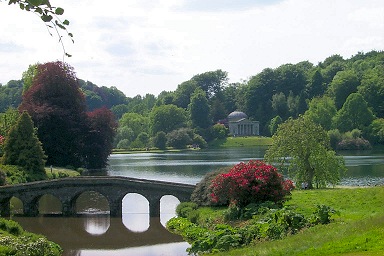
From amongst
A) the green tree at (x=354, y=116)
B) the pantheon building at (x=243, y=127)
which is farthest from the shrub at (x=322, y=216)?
the pantheon building at (x=243, y=127)

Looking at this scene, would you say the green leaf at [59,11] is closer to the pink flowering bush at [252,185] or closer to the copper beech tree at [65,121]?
the pink flowering bush at [252,185]

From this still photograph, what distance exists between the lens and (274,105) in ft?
510

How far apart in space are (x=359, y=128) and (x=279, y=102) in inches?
1473

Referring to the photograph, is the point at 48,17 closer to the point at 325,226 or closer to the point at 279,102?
the point at 325,226

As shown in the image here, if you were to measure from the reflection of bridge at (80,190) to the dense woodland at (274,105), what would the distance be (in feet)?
249

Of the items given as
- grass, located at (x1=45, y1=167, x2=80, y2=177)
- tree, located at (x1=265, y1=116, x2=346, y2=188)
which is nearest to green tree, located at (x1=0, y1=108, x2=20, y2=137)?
grass, located at (x1=45, y1=167, x2=80, y2=177)

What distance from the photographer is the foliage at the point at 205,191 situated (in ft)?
117

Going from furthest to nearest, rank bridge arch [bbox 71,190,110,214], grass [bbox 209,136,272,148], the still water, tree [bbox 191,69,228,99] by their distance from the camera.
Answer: tree [bbox 191,69,228,99], grass [bbox 209,136,272,148], bridge arch [bbox 71,190,110,214], the still water

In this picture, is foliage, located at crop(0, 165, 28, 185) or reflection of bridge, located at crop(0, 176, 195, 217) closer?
reflection of bridge, located at crop(0, 176, 195, 217)

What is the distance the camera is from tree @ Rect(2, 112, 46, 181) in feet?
187

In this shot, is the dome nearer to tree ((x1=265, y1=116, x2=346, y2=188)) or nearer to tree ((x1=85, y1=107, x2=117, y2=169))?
tree ((x1=85, y1=107, x2=117, y2=169))

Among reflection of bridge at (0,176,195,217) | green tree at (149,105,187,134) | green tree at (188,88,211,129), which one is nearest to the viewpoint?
reflection of bridge at (0,176,195,217)

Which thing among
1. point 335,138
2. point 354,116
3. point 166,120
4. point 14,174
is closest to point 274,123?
point 166,120

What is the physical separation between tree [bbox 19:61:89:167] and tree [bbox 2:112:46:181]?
11.9 metres
